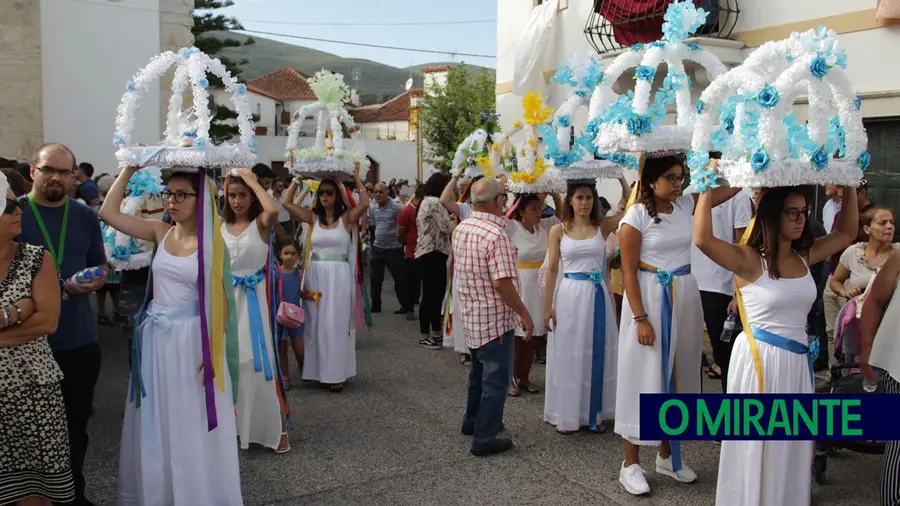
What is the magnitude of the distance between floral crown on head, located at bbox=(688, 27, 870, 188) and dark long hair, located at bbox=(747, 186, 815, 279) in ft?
1.00

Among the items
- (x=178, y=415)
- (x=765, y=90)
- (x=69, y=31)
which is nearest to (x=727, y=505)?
(x=765, y=90)

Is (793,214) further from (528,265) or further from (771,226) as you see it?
(528,265)

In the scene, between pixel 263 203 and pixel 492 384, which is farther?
pixel 492 384

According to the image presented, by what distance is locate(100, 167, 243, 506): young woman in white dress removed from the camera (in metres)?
4.34

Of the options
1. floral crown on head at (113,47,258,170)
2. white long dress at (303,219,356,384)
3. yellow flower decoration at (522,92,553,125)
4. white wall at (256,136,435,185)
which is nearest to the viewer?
floral crown on head at (113,47,258,170)

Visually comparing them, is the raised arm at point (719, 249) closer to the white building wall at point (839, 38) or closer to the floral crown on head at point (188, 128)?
the floral crown on head at point (188, 128)

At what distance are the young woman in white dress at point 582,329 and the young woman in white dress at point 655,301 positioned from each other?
44.7 inches

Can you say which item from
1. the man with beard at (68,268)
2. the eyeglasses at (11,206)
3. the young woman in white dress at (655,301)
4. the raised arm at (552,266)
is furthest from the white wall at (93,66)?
the young woman in white dress at (655,301)

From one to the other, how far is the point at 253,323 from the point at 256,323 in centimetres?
2

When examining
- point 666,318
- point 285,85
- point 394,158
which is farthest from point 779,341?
point 285,85

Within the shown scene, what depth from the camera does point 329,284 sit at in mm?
7480

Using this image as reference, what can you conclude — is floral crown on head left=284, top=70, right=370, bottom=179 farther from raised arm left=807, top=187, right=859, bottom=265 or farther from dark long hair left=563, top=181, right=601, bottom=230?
raised arm left=807, top=187, right=859, bottom=265

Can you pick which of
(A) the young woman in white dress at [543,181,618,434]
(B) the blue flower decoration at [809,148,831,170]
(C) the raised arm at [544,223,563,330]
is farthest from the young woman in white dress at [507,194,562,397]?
(B) the blue flower decoration at [809,148,831,170]

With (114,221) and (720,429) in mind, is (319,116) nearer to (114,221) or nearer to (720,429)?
(114,221)
